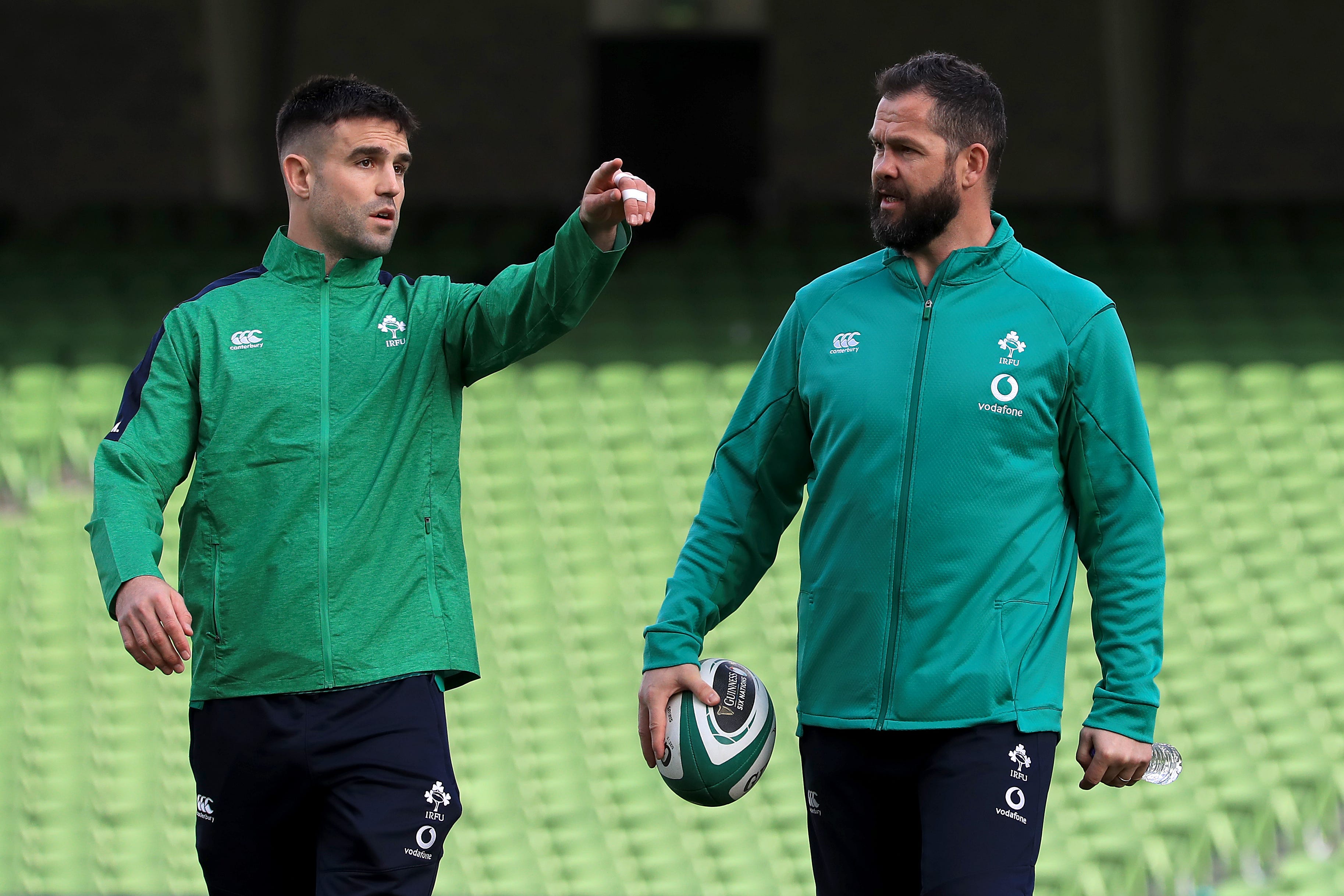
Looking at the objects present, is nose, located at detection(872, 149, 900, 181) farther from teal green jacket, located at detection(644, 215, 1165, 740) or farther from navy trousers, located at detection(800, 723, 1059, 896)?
navy trousers, located at detection(800, 723, 1059, 896)

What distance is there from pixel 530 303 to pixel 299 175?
0.54m

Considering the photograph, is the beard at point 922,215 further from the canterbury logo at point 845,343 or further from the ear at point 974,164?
the canterbury logo at point 845,343

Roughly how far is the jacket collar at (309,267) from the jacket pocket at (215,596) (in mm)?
531

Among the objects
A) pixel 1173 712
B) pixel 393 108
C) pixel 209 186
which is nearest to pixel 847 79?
pixel 209 186

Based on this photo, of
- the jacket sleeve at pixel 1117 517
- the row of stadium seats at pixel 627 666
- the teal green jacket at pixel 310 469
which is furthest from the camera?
the row of stadium seats at pixel 627 666

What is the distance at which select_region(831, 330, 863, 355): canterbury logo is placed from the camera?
9.03 ft

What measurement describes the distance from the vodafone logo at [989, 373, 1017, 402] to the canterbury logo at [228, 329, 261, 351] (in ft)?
4.39

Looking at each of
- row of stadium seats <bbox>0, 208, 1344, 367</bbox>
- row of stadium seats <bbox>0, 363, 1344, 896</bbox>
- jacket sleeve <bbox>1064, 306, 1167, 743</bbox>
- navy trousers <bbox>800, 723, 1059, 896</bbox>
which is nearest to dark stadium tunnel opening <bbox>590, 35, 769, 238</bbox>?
row of stadium seats <bbox>0, 208, 1344, 367</bbox>

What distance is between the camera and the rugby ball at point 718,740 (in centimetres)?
279

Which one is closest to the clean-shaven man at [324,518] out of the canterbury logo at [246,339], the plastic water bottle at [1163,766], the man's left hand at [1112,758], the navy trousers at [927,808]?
the canterbury logo at [246,339]

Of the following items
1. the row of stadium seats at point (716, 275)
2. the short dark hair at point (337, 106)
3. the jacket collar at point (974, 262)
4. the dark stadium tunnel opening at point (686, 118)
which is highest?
the dark stadium tunnel opening at point (686, 118)

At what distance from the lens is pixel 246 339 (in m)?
2.83

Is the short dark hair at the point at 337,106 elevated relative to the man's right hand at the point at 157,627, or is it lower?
elevated

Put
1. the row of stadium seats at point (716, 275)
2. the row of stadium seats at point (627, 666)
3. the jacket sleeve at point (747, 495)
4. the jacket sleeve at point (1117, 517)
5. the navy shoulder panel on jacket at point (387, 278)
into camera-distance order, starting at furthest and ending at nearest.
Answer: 1. the row of stadium seats at point (716, 275)
2. the row of stadium seats at point (627, 666)
3. the navy shoulder panel on jacket at point (387, 278)
4. the jacket sleeve at point (747, 495)
5. the jacket sleeve at point (1117, 517)
